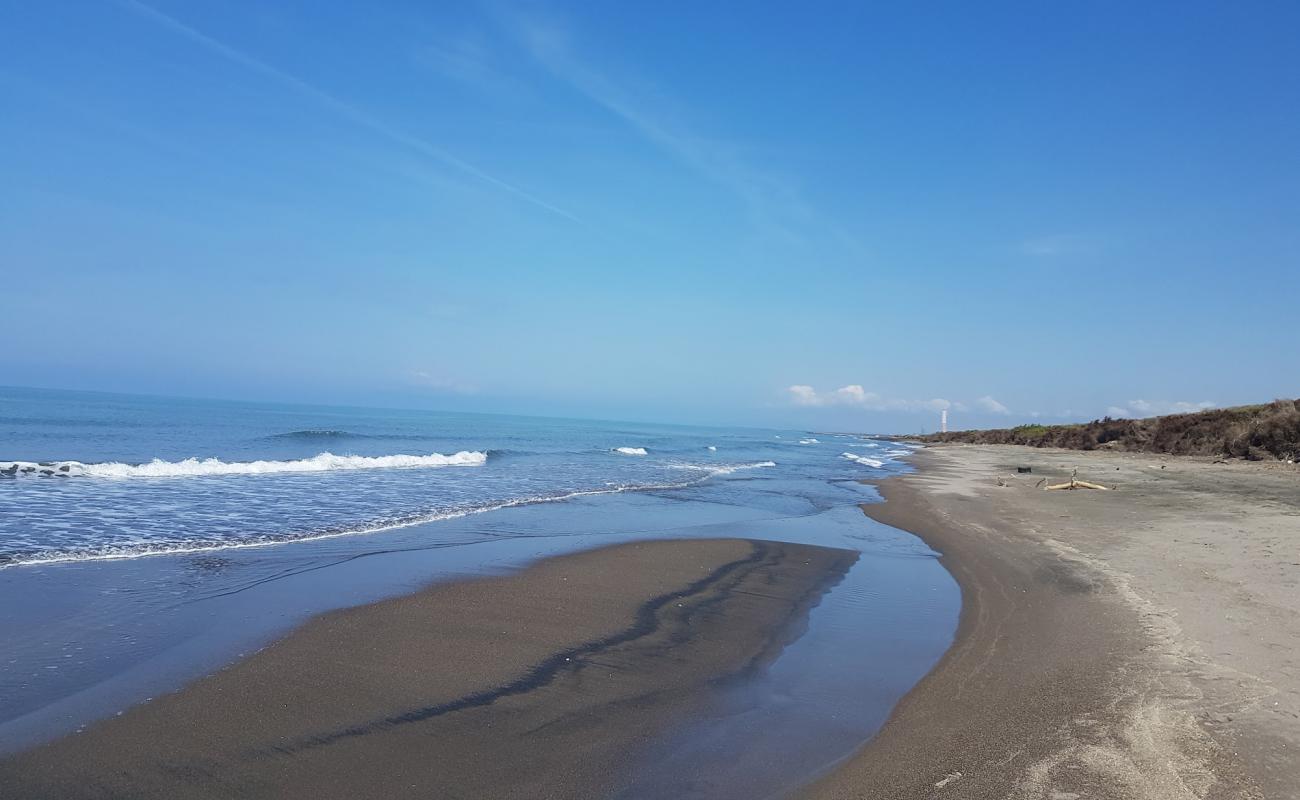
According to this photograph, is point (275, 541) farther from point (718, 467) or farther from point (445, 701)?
point (718, 467)

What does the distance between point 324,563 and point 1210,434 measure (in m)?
44.0

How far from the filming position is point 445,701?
5.11 meters

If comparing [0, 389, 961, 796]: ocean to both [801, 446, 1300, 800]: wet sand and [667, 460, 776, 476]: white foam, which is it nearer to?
[801, 446, 1300, 800]: wet sand

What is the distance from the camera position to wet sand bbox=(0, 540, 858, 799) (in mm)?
3934

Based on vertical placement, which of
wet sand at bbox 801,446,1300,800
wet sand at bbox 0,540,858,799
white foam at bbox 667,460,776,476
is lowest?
wet sand at bbox 0,540,858,799

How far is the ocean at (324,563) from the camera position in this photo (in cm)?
519

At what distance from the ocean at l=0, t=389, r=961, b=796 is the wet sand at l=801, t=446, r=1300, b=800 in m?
0.50

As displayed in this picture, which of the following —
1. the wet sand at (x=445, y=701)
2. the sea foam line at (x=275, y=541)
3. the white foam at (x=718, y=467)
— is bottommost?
the sea foam line at (x=275, y=541)

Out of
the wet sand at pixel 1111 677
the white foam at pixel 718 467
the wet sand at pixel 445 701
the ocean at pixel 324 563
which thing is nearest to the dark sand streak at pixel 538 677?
the wet sand at pixel 445 701

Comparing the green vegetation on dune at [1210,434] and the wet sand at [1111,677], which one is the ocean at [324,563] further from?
the green vegetation on dune at [1210,434]

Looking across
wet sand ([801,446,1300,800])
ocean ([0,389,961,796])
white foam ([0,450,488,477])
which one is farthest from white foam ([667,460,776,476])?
wet sand ([801,446,1300,800])

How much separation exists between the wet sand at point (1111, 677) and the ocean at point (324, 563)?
50 centimetres

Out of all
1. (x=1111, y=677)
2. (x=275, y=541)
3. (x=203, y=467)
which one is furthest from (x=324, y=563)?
(x=203, y=467)

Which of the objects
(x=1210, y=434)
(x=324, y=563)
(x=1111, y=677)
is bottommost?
(x=324, y=563)
